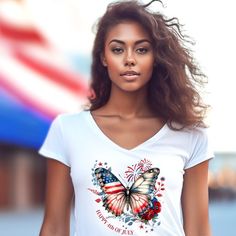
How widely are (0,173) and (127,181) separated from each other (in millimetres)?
15393

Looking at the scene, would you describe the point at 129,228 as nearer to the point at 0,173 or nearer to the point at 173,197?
the point at 173,197

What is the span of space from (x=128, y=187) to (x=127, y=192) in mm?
17

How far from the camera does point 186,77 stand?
2.97 m

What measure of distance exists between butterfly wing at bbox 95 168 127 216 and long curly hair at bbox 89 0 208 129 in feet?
1.00

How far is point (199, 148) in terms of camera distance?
116 inches

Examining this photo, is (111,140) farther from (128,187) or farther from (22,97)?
(22,97)

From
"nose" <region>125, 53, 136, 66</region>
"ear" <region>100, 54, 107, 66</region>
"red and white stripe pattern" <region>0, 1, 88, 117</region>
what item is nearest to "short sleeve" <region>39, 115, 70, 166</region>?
"ear" <region>100, 54, 107, 66</region>

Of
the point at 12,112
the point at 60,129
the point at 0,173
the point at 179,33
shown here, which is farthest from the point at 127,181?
the point at 0,173

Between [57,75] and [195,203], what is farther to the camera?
[57,75]

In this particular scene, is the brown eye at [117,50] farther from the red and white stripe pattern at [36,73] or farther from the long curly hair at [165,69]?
the red and white stripe pattern at [36,73]

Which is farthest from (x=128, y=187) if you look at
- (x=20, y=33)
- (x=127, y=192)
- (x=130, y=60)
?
(x=20, y=33)

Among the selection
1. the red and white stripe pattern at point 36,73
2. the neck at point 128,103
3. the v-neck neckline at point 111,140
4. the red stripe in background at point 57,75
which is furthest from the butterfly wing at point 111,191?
the red stripe in background at point 57,75

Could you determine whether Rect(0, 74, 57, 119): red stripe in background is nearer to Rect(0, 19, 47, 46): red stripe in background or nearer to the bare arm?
Rect(0, 19, 47, 46): red stripe in background

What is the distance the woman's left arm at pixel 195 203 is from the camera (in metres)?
2.92
